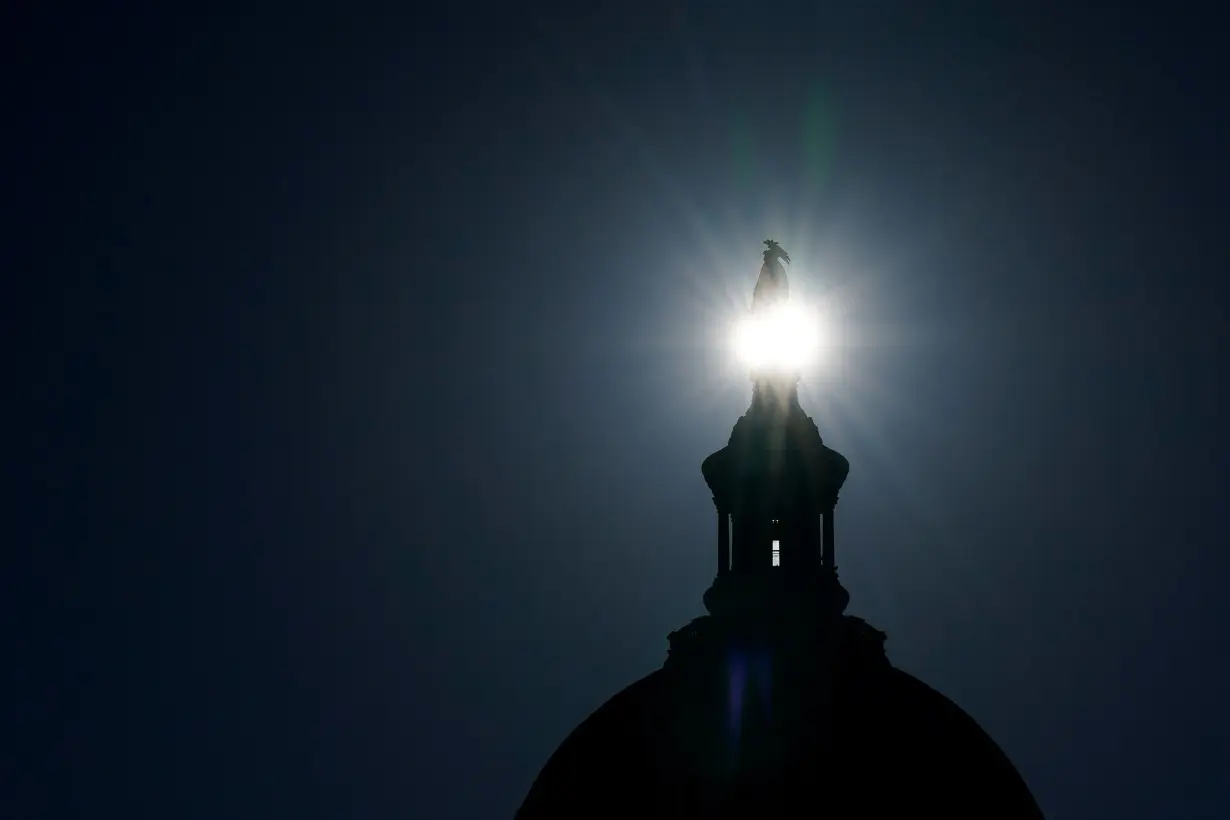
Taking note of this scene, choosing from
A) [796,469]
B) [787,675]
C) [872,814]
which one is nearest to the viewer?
[872,814]

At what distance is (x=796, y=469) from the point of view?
1692 inches

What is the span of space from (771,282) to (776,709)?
33.7 feet

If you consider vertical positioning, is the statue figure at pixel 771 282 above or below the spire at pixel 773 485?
above

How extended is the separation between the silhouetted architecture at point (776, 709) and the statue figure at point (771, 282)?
3.2 inches

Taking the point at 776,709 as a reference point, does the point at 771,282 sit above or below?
above

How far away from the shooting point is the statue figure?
42750 millimetres

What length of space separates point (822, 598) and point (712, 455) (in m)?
4.57

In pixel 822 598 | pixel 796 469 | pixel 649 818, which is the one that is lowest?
pixel 649 818

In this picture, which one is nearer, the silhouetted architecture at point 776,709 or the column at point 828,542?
the silhouetted architecture at point 776,709

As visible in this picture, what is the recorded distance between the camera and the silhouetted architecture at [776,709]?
124 ft

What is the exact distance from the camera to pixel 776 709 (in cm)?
3909

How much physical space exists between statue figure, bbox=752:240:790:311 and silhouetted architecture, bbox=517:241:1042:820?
0.27 ft

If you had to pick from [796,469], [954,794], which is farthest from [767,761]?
[796,469]

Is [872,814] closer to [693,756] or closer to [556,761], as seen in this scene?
[693,756]
